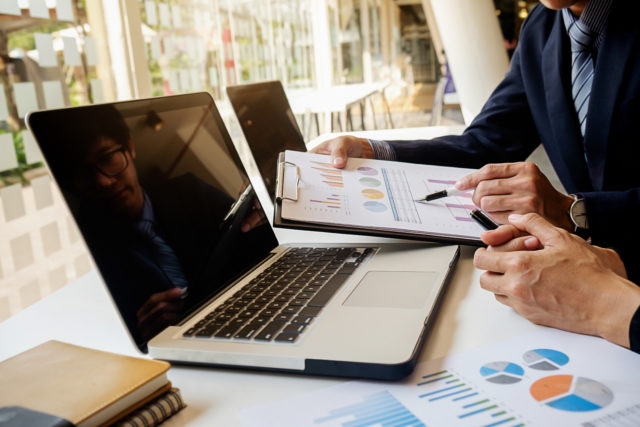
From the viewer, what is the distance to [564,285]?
0.64 metres

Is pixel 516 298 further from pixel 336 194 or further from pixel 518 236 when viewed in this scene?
pixel 336 194

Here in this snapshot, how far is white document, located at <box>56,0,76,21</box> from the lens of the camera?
6.28 feet

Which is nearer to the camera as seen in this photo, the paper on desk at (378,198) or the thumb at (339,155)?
the paper on desk at (378,198)

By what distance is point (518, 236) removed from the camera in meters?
0.74

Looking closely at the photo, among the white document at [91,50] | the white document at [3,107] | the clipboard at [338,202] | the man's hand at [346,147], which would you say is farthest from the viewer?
the white document at [91,50]

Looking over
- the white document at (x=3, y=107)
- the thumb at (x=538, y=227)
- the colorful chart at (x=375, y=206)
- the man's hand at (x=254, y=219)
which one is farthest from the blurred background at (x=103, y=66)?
the thumb at (x=538, y=227)

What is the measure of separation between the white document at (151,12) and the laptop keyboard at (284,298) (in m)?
1.94

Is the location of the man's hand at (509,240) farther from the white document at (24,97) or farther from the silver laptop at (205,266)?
the white document at (24,97)

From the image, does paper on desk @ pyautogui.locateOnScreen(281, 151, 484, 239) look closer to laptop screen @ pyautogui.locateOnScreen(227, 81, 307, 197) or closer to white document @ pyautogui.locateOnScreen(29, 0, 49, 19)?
laptop screen @ pyautogui.locateOnScreen(227, 81, 307, 197)

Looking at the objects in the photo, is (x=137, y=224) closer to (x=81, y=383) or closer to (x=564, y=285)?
(x=81, y=383)

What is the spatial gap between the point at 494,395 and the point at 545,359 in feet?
0.32

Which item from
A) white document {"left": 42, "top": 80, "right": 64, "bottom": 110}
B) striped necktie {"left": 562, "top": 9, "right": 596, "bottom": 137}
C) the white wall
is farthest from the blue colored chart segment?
the white wall

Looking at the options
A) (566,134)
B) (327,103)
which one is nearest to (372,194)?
(566,134)

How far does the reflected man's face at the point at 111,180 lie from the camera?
2.10ft
